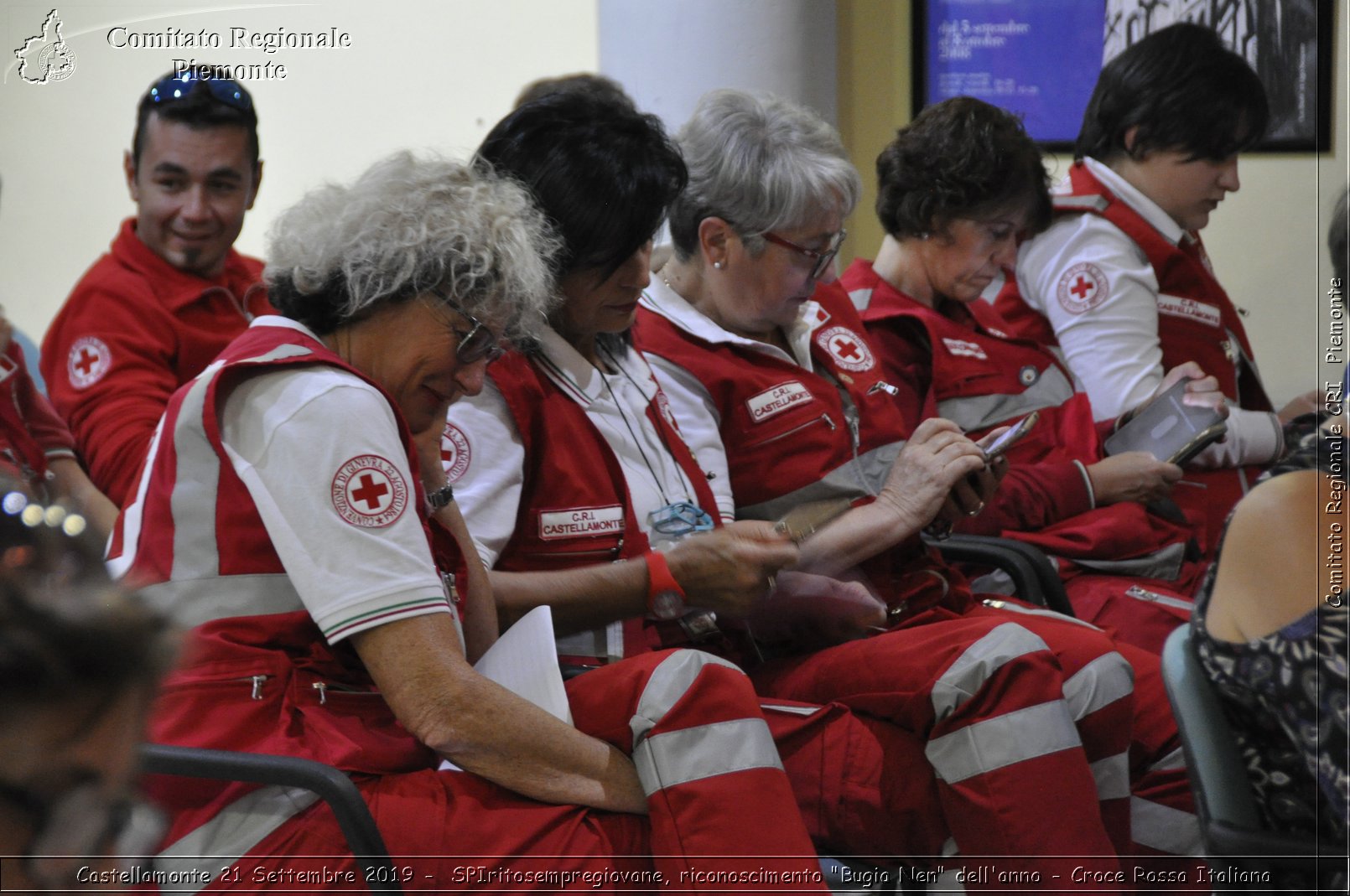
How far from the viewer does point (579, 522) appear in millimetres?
1955

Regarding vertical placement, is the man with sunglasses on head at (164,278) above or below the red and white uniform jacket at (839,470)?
above

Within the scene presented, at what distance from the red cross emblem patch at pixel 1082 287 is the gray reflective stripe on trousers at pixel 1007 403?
0.20m

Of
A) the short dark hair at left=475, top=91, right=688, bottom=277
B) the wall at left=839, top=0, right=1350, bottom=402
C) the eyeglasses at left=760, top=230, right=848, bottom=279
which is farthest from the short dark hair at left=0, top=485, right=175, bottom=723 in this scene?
the wall at left=839, top=0, right=1350, bottom=402

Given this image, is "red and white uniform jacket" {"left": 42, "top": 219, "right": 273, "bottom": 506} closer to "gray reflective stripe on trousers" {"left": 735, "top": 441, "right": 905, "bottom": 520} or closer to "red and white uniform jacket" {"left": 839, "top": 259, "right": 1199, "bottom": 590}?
"gray reflective stripe on trousers" {"left": 735, "top": 441, "right": 905, "bottom": 520}

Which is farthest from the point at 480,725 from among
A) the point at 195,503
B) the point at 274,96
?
the point at 274,96

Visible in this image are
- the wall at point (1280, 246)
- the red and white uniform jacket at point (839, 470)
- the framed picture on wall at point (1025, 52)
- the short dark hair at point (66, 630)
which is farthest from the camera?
the framed picture on wall at point (1025, 52)

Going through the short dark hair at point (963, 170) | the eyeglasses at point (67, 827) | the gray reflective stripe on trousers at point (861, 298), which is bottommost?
the eyeglasses at point (67, 827)

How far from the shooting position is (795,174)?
2342mm

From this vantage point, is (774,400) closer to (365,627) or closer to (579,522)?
(579,522)

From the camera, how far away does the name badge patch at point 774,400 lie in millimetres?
2311

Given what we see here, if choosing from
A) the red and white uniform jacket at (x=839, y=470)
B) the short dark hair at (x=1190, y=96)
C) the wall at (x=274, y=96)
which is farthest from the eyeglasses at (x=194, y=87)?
the short dark hair at (x=1190, y=96)

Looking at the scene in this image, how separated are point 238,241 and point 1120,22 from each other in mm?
2911

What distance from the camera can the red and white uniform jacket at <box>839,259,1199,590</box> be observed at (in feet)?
8.95

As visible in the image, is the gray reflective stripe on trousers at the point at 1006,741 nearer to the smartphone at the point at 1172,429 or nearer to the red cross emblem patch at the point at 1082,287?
the smartphone at the point at 1172,429
